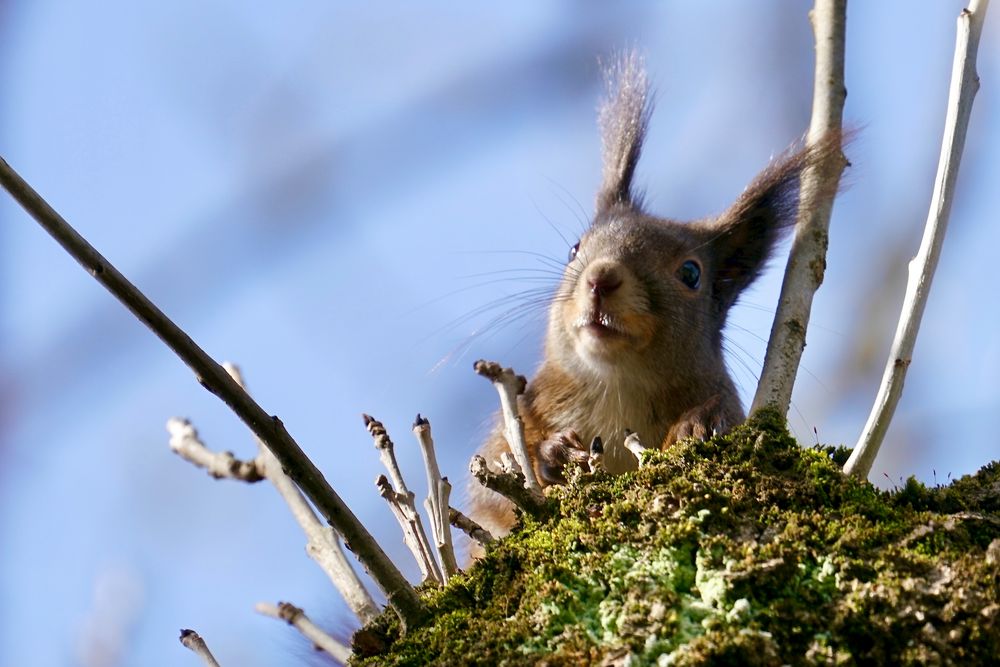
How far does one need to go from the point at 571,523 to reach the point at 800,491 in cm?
38

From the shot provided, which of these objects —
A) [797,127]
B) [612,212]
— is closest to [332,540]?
[612,212]

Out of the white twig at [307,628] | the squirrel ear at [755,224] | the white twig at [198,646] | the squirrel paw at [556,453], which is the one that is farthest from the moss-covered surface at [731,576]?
the squirrel ear at [755,224]

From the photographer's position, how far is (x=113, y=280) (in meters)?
1.54

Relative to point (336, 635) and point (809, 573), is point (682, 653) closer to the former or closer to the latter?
point (809, 573)

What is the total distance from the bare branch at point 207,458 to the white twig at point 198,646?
342mm

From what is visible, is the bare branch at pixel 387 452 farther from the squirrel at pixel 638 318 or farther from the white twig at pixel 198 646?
the squirrel at pixel 638 318

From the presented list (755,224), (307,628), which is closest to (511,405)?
(307,628)

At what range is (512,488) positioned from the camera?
1.85m

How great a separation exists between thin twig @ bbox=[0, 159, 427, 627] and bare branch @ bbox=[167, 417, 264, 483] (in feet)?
0.26

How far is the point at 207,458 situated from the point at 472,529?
546 mm

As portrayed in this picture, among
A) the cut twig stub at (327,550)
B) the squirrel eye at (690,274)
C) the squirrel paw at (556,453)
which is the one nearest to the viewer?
the cut twig stub at (327,550)

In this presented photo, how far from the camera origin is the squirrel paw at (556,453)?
3203 mm

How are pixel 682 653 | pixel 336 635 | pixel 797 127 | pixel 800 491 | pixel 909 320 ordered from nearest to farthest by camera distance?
1. pixel 682 653
2. pixel 800 491
3. pixel 909 320
4. pixel 336 635
5. pixel 797 127

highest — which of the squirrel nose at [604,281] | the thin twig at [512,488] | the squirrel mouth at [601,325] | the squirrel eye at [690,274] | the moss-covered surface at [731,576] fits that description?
the squirrel eye at [690,274]
